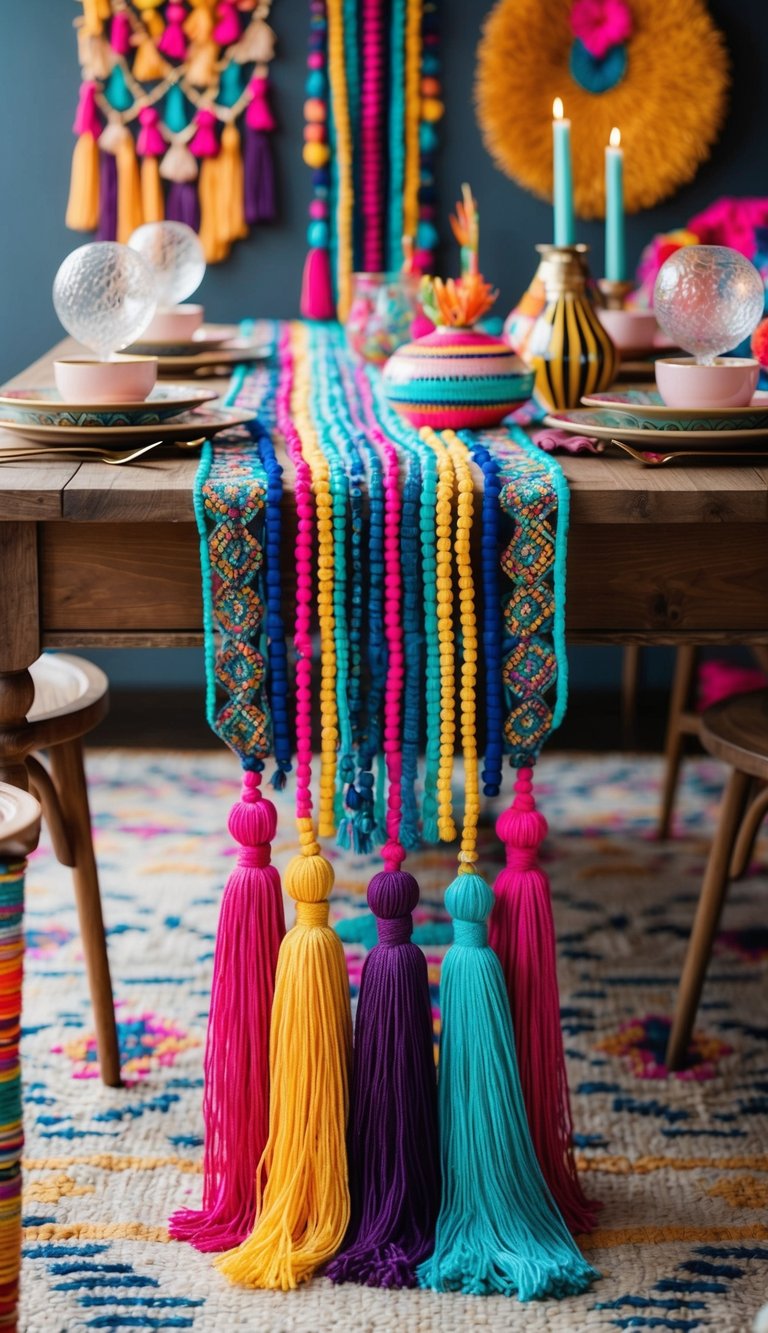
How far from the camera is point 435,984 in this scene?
2.31 m

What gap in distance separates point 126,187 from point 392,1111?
249cm

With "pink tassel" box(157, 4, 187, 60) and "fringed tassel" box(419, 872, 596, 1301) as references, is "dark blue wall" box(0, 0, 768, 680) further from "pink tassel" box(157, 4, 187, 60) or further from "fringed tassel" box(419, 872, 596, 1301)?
"fringed tassel" box(419, 872, 596, 1301)

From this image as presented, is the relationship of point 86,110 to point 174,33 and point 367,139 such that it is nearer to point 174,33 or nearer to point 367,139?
point 174,33

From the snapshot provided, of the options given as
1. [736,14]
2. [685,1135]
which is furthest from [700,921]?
[736,14]

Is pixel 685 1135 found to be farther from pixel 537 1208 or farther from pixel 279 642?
pixel 279 642

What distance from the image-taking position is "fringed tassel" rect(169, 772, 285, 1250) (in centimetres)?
158

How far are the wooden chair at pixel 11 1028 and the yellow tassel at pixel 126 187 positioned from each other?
8.07 feet

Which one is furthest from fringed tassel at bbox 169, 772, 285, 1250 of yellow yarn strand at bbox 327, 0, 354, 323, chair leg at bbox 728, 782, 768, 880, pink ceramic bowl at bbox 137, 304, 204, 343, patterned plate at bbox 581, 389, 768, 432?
yellow yarn strand at bbox 327, 0, 354, 323

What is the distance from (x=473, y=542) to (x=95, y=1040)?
997mm

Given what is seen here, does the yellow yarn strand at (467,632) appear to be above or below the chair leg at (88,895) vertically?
above

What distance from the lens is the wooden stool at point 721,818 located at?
1869 mm

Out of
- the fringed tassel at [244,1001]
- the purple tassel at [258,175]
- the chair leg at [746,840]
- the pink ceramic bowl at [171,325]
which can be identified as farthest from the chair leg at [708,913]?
the purple tassel at [258,175]

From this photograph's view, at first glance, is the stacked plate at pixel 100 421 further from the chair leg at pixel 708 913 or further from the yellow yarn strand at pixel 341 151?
the yellow yarn strand at pixel 341 151

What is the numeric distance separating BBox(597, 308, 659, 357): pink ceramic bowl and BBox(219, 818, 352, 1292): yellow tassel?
131 cm
